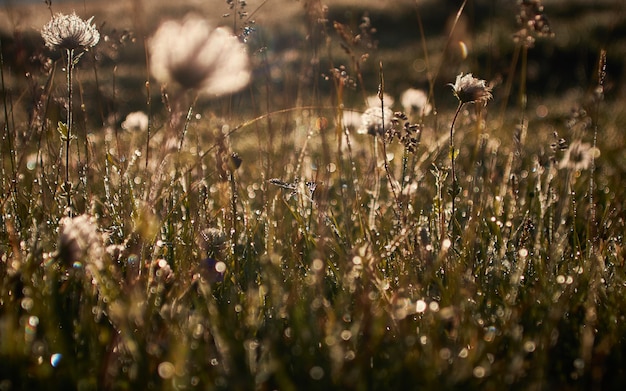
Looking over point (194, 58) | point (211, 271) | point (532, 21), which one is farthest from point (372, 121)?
point (194, 58)

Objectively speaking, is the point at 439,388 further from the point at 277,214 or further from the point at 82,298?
the point at 277,214

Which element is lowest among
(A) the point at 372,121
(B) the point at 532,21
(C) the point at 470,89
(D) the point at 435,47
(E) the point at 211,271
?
(D) the point at 435,47

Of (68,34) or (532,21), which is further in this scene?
(532,21)

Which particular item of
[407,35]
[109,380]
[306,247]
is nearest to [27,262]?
[109,380]

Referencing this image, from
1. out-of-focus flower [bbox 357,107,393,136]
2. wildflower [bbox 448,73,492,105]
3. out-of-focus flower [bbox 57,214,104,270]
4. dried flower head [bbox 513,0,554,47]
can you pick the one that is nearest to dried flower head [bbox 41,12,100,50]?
out-of-focus flower [bbox 57,214,104,270]

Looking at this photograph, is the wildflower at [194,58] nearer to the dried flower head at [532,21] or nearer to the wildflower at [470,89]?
the wildflower at [470,89]

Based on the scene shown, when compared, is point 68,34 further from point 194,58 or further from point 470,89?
point 470,89
